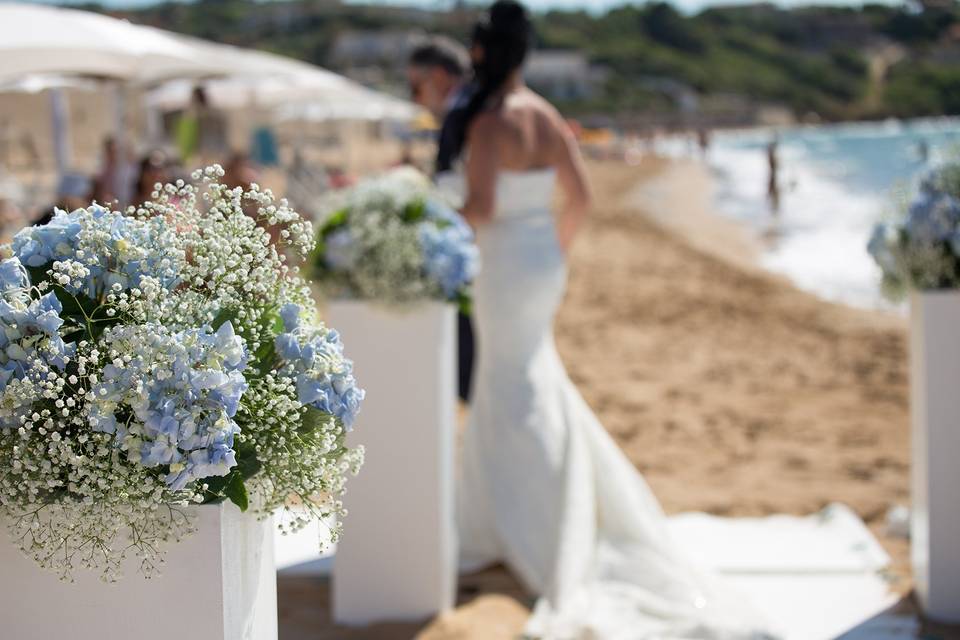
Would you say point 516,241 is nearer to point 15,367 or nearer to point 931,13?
point 15,367

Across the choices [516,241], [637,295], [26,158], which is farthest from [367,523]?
[26,158]

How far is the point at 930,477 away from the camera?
3721mm

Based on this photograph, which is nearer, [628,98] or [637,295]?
[637,295]

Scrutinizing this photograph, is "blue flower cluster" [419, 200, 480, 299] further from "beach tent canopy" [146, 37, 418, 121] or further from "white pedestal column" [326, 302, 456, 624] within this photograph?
"beach tent canopy" [146, 37, 418, 121]

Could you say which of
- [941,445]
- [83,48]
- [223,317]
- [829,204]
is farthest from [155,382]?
[829,204]

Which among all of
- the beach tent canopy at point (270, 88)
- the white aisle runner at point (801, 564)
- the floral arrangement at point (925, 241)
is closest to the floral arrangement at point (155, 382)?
the white aisle runner at point (801, 564)

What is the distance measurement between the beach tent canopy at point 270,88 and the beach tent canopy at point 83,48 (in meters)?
1.18

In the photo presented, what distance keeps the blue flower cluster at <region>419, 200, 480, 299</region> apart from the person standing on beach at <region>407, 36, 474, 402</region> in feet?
3.94

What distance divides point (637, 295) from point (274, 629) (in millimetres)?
11704

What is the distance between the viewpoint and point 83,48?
7660 mm

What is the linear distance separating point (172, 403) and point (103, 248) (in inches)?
13.3

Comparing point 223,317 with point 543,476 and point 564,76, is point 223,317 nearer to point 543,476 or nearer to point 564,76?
point 543,476

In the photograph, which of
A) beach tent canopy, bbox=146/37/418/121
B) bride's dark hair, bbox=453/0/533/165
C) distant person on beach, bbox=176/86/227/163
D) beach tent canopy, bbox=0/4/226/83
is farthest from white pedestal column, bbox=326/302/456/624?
distant person on beach, bbox=176/86/227/163

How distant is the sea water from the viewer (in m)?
4.59
